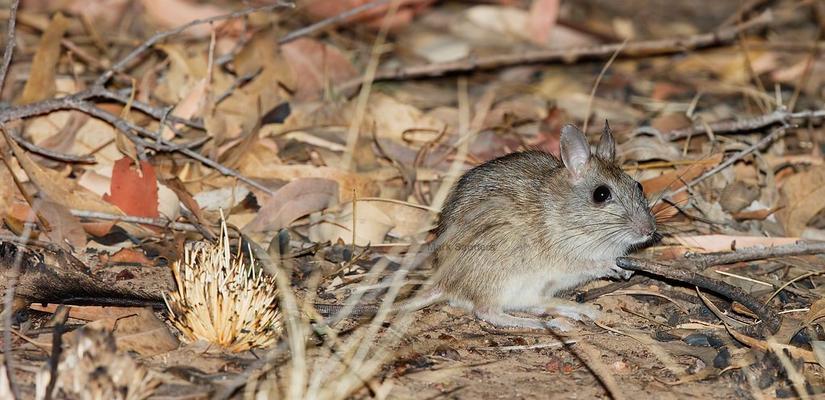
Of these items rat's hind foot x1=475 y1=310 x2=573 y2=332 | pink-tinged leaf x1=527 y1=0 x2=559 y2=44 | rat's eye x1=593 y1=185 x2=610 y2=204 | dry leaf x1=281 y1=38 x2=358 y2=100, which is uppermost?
pink-tinged leaf x1=527 y1=0 x2=559 y2=44

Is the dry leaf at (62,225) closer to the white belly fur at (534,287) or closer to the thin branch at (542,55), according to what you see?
the white belly fur at (534,287)

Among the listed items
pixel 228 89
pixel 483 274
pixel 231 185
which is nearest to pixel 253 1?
pixel 228 89

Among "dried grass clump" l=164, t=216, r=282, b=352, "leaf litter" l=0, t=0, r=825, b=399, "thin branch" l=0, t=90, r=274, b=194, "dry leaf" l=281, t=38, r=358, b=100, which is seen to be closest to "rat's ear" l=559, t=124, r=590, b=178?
"leaf litter" l=0, t=0, r=825, b=399

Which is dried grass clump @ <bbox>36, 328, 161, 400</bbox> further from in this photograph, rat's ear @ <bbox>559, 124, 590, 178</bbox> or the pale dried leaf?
the pale dried leaf

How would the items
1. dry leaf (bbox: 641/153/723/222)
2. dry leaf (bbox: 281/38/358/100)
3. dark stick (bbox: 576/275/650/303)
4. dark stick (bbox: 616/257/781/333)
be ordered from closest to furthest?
1. dark stick (bbox: 616/257/781/333)
2. dark stick (bbox: 576/275/650/303)
3. dry leaf (bbox: 641/153/723/222)
4. dry leaf (bbox: 281/38/358/100)

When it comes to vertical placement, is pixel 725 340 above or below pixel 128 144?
below

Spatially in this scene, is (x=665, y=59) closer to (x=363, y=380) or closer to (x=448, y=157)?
(x=448, y=157)

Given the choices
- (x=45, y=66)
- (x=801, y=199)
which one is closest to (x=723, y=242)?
(x=801, y=199)

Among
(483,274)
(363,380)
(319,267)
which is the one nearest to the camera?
(363,380)
